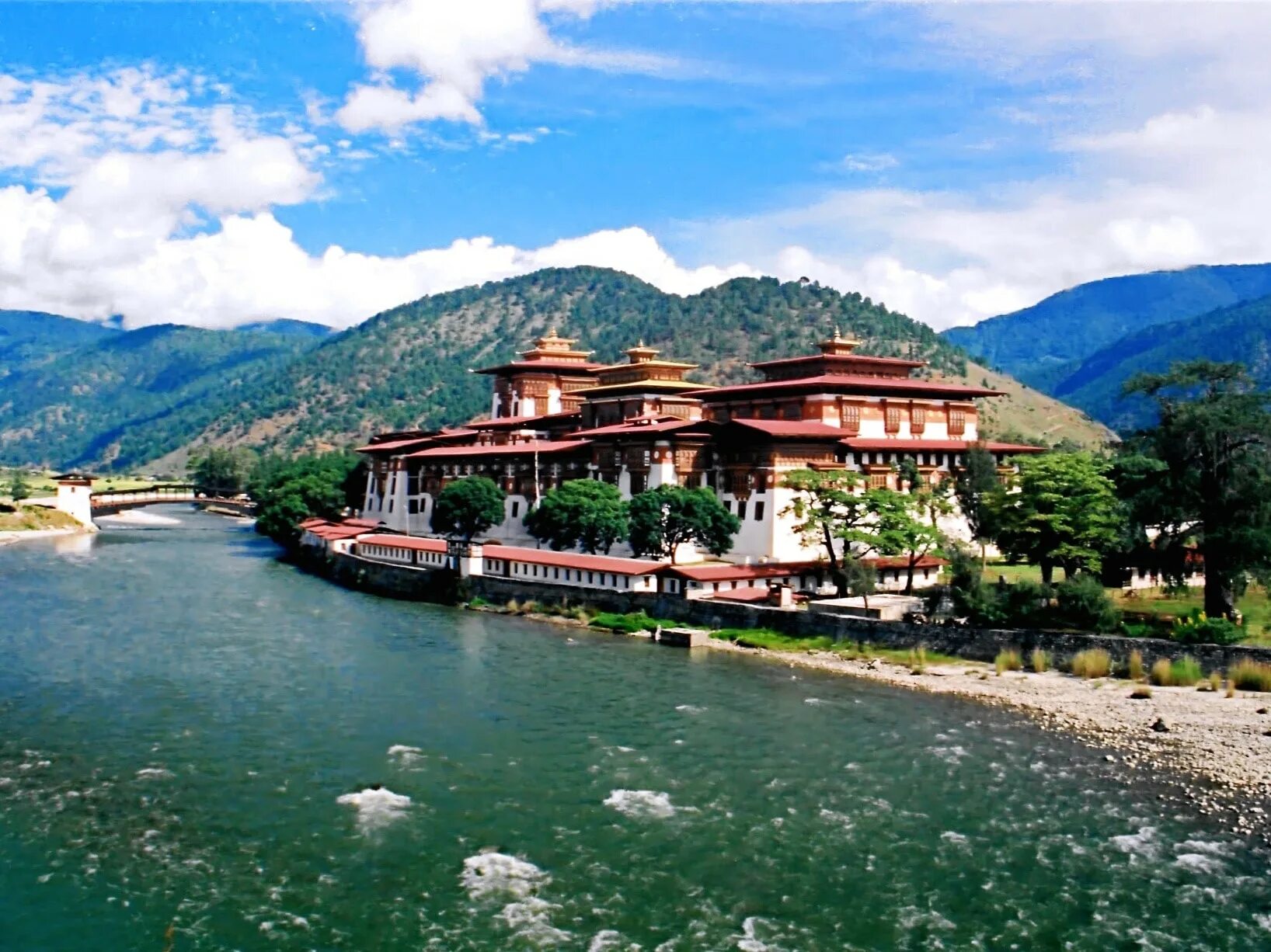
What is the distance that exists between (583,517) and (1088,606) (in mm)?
26125

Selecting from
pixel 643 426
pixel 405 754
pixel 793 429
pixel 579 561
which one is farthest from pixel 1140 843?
pixel 643 426

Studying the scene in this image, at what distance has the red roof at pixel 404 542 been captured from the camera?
68.7m

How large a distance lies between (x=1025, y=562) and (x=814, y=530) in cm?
1167

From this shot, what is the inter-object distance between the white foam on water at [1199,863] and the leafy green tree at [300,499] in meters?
76.8

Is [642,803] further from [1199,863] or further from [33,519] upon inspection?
[33,519]

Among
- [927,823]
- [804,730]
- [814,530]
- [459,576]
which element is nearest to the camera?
[927,823]

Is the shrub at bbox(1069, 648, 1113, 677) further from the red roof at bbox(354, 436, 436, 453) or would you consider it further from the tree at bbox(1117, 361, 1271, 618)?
the red roof at bbox(354, 436, 436, 453)

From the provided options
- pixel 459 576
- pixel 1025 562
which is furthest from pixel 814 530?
pixel 459 576

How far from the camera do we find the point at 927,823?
28.1 meters

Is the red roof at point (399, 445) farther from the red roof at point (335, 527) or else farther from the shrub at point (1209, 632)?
the shrub at point (1209, 632)

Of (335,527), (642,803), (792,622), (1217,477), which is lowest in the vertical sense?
(642,803)

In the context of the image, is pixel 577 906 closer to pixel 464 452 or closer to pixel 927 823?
pixel 927 823

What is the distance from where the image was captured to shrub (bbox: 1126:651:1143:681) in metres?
40.2

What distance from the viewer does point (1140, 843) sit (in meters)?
26.8
